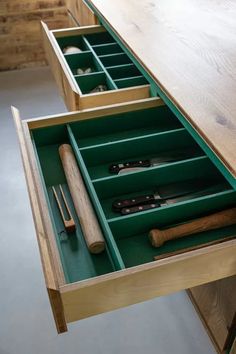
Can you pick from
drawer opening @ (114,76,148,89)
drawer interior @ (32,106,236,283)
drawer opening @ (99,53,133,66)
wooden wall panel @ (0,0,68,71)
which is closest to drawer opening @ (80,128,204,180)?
drawer interior @ (32,106,236,283)

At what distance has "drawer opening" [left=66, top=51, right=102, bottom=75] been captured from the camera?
1525 millimetres

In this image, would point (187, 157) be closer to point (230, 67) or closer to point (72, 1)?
point (230, 67)

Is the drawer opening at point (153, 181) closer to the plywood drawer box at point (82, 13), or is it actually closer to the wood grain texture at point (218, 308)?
the wood grain texture at point (218, 308)

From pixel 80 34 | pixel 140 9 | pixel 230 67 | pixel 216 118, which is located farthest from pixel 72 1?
pixel 216 118

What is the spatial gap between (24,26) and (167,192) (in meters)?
2.44

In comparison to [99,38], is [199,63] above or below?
below

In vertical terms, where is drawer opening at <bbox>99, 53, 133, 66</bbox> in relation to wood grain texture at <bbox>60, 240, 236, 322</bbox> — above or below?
above

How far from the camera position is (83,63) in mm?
1570

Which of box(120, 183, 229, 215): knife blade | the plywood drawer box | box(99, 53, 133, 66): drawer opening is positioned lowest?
box(120, 183, 229, 215): knife blade

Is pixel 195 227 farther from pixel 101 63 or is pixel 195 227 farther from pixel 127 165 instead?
pixel 101 63

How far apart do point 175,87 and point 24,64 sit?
2471mm

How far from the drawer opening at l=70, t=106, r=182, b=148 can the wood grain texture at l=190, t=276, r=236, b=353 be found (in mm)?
522

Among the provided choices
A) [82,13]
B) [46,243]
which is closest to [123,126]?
[46,243]

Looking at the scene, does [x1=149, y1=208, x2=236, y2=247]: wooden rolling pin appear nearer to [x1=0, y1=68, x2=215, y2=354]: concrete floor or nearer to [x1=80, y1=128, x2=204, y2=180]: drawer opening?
[x1=80, y1=128, x2=204, y2=180]: drawer opening
